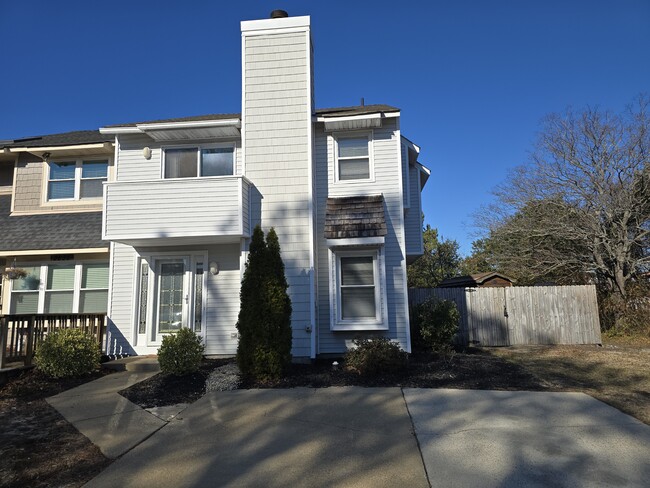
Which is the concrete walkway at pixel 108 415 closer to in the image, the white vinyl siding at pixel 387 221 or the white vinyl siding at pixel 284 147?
the white vinyl siding at pixel 284 147

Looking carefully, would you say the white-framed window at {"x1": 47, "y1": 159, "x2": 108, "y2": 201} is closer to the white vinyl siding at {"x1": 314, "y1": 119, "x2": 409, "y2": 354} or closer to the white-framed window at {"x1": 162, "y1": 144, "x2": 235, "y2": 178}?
the white-framed window at {"x1": 162, "y1": 144, "x2": 235, "y2": 178}

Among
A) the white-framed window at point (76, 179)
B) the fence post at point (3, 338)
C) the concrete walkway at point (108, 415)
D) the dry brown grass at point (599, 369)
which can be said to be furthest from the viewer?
the white-framed window at point (76, 179)

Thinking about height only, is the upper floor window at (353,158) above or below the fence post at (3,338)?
above

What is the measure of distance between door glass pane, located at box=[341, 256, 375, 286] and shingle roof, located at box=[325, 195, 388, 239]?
29.1 inches

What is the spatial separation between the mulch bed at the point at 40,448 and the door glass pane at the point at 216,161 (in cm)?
585

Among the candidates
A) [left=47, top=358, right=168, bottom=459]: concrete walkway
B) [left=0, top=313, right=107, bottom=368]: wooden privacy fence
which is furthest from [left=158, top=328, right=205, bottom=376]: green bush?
[left=0, top=313, right=107, bottom=368]: wooden privacy fence

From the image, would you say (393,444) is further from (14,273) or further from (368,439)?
(14,273)

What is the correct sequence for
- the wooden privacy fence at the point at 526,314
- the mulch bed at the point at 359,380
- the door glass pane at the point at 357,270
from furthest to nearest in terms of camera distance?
the wooden privacy fence at the point at 526,314 → the door glass pane at the point at 357,270 → the mulch bed at the point at 359,380

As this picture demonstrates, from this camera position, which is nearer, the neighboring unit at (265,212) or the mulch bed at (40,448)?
the mulch bed at (40,448)

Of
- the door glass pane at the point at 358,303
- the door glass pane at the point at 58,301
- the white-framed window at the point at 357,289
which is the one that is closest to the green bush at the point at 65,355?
the door glass pane at the point at 58,301

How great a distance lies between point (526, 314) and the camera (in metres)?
13.6

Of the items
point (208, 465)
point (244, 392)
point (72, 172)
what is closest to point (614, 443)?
point (208, 465)

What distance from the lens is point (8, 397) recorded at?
7.10 m

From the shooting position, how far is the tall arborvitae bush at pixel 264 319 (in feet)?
24.7
